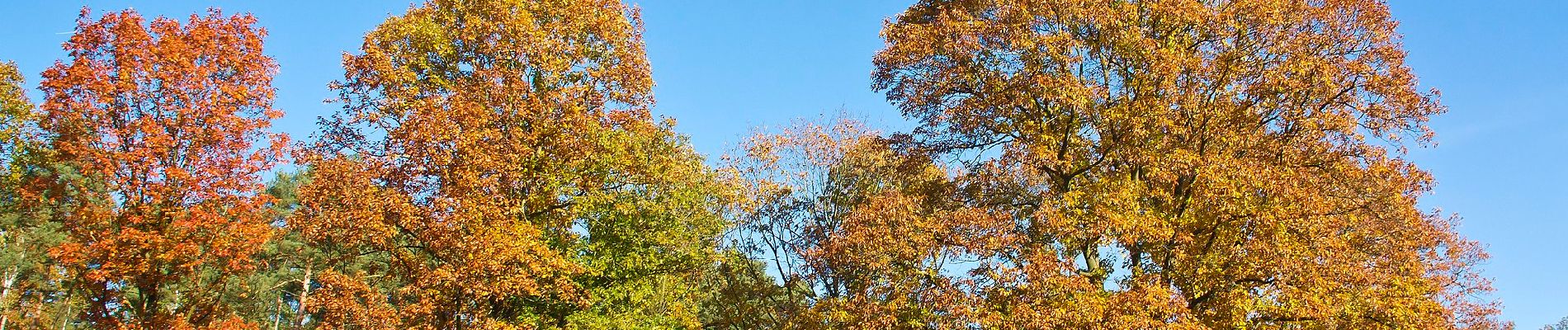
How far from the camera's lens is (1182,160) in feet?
47.6

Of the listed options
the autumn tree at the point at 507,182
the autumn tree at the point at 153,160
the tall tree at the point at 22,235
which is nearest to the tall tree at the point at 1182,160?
the autumn tree at the point at 507,182

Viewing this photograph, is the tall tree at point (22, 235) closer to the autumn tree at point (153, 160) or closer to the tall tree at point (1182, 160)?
the autumn tree at point (153, 160)

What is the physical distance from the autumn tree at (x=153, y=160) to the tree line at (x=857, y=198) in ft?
0.17

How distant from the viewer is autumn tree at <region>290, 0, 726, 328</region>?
1741cm

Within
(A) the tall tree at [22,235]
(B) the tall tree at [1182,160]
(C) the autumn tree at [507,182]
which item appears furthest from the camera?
(A) the tall tree at [22,235]

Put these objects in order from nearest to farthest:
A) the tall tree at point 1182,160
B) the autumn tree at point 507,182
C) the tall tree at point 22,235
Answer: the tall tree at point 1182,160 → the autumn tree at point 507,182 → the tall tree at point 22,235

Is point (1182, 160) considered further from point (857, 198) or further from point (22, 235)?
point (22, 235)

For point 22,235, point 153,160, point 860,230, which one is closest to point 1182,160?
point 860,230

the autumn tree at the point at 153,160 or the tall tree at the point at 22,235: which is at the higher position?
the tall tree at the point at 22,235

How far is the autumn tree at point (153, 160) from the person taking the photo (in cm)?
1762

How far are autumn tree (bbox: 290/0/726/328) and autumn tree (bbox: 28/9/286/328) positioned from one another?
147 centimetres

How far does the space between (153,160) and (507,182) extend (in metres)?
5.96

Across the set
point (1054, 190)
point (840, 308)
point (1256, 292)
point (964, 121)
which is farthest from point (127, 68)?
point (1256, 292)

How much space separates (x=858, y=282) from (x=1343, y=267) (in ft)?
23.3
